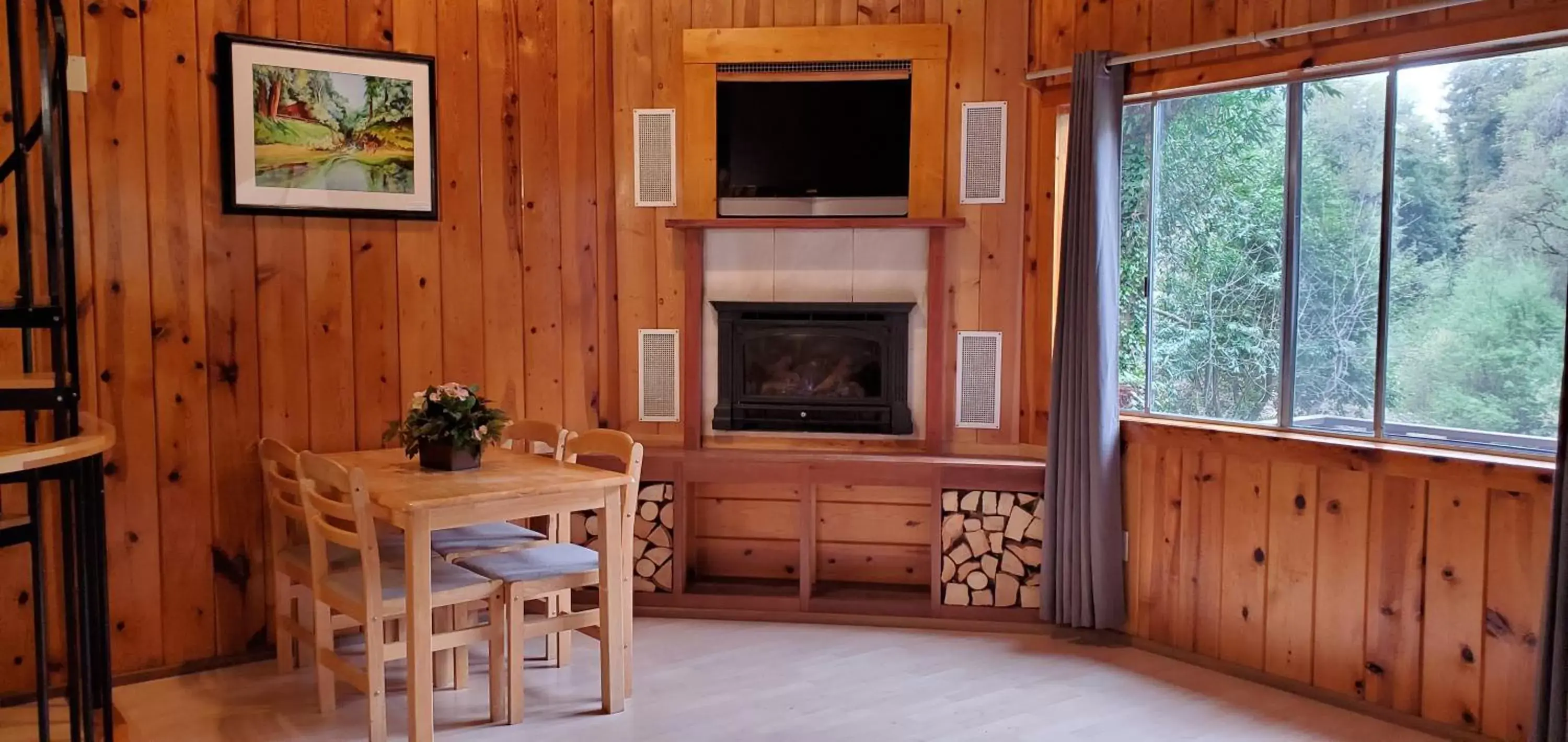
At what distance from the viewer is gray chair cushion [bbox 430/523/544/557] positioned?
147 inches

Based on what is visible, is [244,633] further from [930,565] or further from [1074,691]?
[1074,691]

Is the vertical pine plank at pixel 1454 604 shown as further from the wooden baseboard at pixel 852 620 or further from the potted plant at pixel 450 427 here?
the potted plant at pixel 450 427

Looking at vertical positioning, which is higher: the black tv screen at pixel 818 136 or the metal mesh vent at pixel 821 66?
the metal mesh vent at pixel 821 66

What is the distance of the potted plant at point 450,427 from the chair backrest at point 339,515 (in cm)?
31

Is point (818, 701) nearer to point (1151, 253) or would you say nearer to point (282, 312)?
point (1151, 253)

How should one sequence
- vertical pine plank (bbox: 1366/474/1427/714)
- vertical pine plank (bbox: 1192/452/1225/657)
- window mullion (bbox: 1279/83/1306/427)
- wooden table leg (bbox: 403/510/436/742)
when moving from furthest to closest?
vertical pine plank (bbox: 1192/452/1225/657)
window mullion (bbox: 1279/83/1306/427)
vertical pine plank (bbox: 1366/474/1427/714)
wooden table leg (bbox: 403/510/436/742)

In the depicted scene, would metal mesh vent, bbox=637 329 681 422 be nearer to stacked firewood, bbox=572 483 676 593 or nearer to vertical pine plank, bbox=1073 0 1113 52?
stacked firewood, bbox=572 483 676 593

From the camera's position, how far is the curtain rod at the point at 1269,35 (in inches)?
132

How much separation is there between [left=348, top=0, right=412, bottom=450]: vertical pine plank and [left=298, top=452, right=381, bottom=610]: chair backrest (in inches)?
33.4

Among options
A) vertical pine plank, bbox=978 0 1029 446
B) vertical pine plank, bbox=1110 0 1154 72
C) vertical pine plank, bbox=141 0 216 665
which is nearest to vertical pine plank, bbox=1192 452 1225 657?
vertical pine plank, bbox=978 0 1029 446

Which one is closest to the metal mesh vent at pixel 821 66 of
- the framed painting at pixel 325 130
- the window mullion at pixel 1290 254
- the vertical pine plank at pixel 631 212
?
the vertical pine plank at pixel 631 212

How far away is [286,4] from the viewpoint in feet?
13.2

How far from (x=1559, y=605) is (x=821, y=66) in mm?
3111

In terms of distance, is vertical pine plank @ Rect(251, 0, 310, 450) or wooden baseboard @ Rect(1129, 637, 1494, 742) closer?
wooden baseboard @ Rect(1129, 637, 1494, 742)
